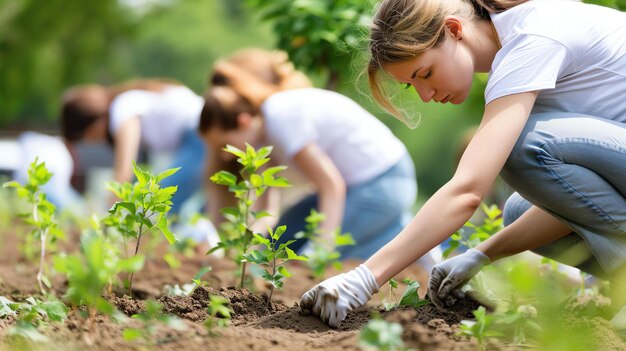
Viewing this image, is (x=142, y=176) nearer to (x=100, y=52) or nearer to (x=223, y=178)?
(x=223, y=178)

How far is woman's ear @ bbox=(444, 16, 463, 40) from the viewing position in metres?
2.28

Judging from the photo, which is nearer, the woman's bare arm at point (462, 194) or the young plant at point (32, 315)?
the young plant at point (32, 315)

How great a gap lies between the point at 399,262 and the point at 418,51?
22.5 inches

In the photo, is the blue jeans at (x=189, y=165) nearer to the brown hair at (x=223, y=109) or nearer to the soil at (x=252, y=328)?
the brown hair at (x=223, y=109)

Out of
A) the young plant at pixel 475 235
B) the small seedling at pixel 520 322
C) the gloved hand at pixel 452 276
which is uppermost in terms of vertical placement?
the small seedling at pixel 520 322

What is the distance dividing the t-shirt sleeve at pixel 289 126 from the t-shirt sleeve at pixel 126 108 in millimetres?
1931

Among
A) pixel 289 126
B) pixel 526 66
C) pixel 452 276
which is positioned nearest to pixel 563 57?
pixel 526 66

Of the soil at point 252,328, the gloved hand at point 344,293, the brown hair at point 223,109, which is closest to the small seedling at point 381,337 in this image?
the soil at point 252,328

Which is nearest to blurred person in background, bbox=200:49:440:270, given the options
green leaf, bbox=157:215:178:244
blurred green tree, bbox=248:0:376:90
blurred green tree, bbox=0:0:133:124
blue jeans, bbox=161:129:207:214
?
blurred green tree, bbox=248:0:376:90

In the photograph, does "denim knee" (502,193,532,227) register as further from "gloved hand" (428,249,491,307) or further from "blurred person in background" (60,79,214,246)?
"blurred person in background" (60,79,214,246)

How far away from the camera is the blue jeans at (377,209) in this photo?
446 cm

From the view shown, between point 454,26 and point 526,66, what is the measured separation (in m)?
0.28

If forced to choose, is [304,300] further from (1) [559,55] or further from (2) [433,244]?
(1) [559,55]

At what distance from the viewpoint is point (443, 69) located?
7.48ft
